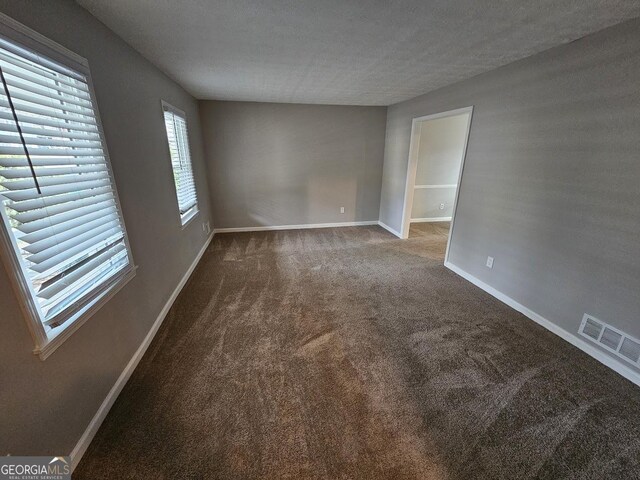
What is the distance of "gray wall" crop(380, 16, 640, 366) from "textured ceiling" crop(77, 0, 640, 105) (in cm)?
23

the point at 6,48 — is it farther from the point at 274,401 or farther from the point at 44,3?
the point at 274,401

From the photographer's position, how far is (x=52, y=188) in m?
1.25

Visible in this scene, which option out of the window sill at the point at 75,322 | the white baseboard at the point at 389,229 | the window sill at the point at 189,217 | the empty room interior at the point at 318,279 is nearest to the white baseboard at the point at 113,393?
the empty room interior at the point at 318,279

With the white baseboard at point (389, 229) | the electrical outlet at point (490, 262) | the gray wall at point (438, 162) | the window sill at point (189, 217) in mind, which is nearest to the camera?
the electrical outlet at point (490, 262)

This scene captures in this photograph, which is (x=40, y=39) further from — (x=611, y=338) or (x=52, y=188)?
(x=611, y=338)

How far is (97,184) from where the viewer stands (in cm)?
156

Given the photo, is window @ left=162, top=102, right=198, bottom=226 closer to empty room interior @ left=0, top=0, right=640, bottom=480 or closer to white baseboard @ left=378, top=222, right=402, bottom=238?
empty room interior @ left=0, top=0, right=640, bottom=480

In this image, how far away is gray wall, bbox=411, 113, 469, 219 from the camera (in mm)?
4906

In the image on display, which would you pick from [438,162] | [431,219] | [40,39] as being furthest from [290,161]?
[40,39]

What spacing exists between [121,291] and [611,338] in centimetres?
340

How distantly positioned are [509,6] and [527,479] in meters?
2.44

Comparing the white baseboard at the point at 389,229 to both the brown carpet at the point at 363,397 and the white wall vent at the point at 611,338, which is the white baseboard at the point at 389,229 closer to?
the brown carpet at the point at 363,397

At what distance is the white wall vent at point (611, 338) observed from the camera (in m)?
1.76

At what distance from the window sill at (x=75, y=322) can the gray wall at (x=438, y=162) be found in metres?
4.54
